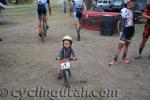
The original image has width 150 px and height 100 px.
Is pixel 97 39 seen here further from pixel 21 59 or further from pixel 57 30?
pixel 21 59

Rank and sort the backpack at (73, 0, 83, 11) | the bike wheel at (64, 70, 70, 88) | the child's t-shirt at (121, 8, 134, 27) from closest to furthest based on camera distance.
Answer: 1. the bike wheel at (64, 70, 70, 88)
2. the child's t-shirt at (121, 8, 134, 27)
3. the backpack at (73, 0, 83, 11)

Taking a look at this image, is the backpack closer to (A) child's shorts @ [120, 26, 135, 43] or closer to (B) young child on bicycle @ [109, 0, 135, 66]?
(B) young child on bicycle @ [109, 0, 135, 66]

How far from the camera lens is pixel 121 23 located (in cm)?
935

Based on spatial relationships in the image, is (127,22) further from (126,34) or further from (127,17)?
(126,34)

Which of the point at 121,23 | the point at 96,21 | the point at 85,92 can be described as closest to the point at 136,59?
the point at 121,23

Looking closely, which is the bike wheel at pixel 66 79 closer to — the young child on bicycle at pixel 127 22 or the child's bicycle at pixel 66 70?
the child's bicycle at pixel 66 70

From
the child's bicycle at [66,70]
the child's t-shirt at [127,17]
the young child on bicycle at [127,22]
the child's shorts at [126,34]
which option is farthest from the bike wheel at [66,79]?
the child's t-shirt at [127,17]

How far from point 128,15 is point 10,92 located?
159 inches

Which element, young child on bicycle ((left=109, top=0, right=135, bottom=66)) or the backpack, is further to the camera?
the backpack

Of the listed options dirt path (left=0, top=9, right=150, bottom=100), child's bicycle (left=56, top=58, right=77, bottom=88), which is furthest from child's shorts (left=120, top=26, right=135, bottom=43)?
child's bicycle (left=56, top=58, right=77, bottom=88)

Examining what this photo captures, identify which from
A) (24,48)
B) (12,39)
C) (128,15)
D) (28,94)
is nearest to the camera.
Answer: (28,94)

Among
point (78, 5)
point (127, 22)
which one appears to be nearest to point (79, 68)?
point (127, 22)

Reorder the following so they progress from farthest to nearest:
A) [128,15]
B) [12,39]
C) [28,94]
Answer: [12,39], [128,15], [28,94]

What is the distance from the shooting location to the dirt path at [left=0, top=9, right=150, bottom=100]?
24.4 ft
